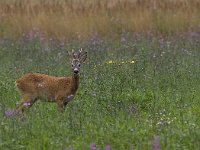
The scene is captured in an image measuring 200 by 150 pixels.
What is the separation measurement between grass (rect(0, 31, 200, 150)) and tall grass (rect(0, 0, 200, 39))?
2.35 ft

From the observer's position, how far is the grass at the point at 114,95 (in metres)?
7.89

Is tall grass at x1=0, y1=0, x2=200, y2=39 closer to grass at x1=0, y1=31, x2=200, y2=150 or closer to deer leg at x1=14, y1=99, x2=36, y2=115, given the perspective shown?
grass at x1=0, y1=31, x2=200, y2=150

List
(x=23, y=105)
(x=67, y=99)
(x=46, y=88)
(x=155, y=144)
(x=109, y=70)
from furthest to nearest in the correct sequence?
(x=109, y=70), (x=46, y=88), (x=67, y=99), (x=23, y=105), (x=155, y=144)

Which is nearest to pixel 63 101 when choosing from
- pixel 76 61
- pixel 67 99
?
pixel 67 99

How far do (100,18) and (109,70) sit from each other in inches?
239

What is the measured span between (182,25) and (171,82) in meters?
6.70

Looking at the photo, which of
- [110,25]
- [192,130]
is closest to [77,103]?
[192,130]

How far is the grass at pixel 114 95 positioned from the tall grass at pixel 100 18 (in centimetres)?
72

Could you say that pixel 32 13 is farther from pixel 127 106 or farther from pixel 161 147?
pixel 161 147

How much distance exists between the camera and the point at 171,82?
40.1 ft

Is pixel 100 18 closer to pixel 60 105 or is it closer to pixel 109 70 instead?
pixel 109 70

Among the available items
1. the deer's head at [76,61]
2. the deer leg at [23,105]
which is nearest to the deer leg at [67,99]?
the deer's head at [76,61]

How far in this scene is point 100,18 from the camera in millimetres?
18906

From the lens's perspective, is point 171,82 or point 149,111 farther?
point 171,82
